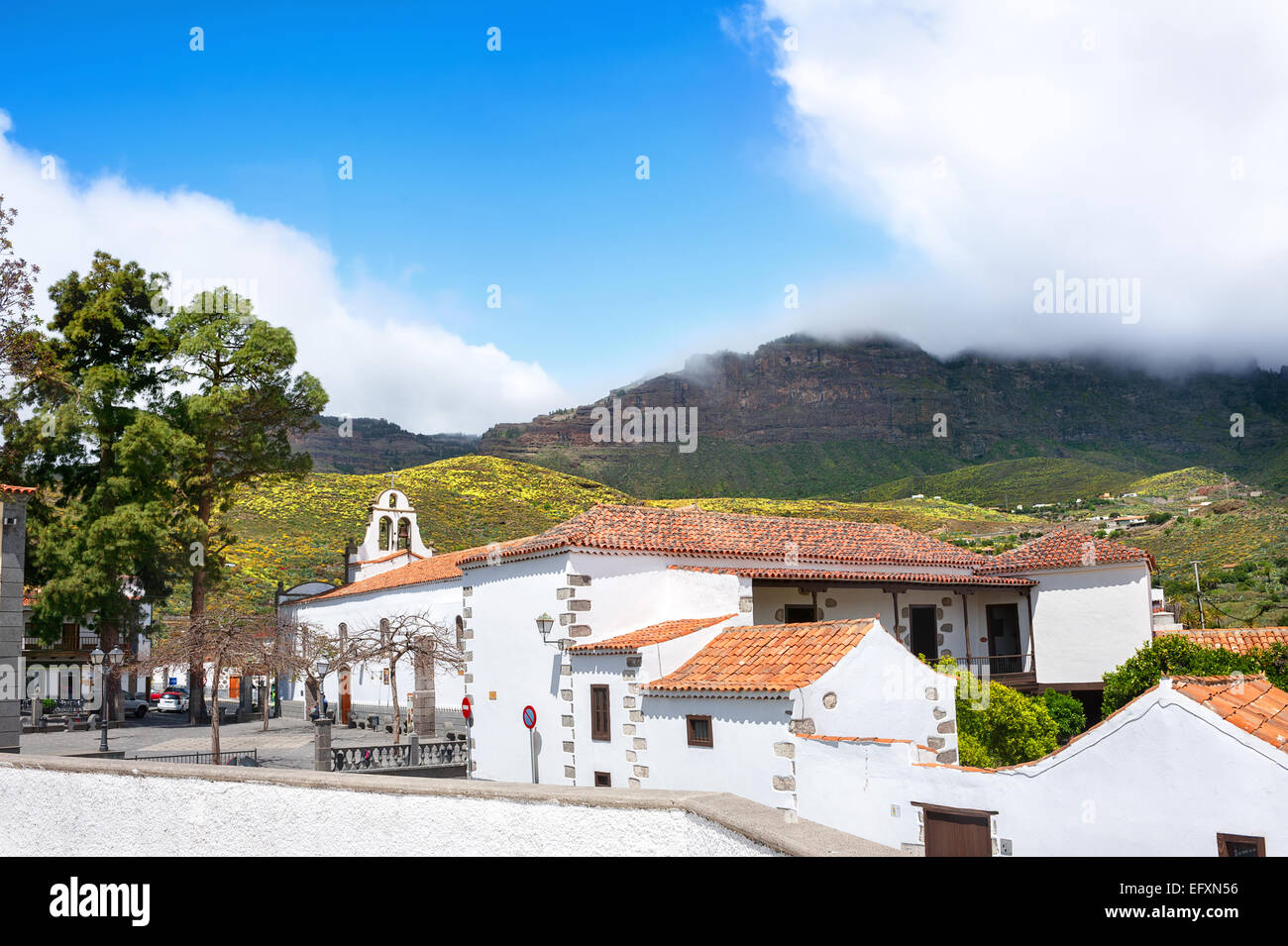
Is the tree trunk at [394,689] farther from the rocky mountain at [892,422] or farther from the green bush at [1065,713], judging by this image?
the rocky mountain at [892,422]

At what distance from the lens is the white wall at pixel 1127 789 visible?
7.85 m

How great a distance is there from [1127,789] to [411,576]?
2895cm

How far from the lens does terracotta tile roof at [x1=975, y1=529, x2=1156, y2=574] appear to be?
24.2 meters

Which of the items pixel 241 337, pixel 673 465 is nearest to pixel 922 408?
pixel 673 465

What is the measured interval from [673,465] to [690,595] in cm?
6252

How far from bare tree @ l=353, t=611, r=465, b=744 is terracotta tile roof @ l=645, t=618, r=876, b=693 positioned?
10.5 meters

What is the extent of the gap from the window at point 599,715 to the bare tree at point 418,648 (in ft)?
27.5

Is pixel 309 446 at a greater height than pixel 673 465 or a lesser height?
greater

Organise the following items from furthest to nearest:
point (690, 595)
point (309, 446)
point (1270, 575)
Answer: point (309, 446)
point (1270, 575)
point (690, 595)

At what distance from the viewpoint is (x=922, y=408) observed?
100500 millimetres

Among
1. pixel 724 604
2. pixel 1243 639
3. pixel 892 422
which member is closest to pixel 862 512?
pixel 1243 639
